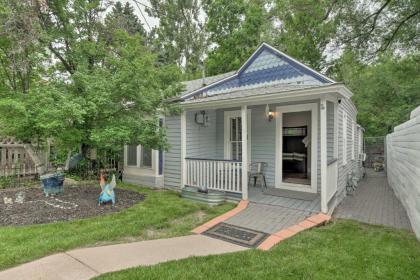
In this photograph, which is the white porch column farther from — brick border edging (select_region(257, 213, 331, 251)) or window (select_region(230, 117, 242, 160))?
brick border edging (select_region(257, 213, 331, 251))

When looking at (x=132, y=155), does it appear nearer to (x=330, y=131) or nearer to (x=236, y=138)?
(x=236, y=138)

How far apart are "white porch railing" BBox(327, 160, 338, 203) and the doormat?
2.14 m

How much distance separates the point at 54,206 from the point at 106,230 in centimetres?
204

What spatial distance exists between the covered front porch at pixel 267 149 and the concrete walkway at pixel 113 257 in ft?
8.22

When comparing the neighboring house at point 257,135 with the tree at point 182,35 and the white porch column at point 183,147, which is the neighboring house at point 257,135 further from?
the tree at point 182,35

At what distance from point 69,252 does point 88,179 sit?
5880mm

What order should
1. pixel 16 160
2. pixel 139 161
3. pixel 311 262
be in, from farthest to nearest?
1. pixel 139 161
2. pixel 16 160
3. pixel 311 262

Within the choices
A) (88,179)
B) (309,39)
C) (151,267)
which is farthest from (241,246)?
(309,39)

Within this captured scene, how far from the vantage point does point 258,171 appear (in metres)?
7.45

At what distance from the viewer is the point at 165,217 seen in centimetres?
501

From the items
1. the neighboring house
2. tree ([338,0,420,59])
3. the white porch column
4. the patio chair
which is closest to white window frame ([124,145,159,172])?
the neighboring house

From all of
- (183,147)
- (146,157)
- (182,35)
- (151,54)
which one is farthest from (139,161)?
(182,35)

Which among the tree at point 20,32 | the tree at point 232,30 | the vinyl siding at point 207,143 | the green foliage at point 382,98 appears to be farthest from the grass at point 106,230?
the green foliage at point 382,98

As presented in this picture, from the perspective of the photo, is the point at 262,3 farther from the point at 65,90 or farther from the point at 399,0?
the point at 65,90
